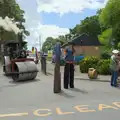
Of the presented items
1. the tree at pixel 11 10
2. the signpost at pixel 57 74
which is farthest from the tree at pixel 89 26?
the signpost at pixel 57 74

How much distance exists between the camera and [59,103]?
12.2 meters

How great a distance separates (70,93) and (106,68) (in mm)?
9601

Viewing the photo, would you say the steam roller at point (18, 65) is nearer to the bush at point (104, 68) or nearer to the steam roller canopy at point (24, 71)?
the steam roller canopy at point (24, 71)

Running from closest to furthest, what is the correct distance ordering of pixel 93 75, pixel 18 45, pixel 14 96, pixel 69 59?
pixel 14 96
pixel 69 59
pixel 93 75
pixel 18 45

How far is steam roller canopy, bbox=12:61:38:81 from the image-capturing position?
19.3 metres

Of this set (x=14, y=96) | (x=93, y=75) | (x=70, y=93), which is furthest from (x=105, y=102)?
(x=93, y=75)

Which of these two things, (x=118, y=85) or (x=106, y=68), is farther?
(x=106, y=68)

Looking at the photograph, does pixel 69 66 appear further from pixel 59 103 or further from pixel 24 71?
pixel 24 71

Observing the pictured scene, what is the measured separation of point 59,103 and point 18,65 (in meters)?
7.70

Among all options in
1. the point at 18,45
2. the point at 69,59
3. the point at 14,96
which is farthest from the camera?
the point at 18,45

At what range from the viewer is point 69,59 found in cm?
1592

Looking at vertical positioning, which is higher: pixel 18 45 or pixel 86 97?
pixel 18 45

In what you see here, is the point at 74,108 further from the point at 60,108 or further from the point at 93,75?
the point at 93,75

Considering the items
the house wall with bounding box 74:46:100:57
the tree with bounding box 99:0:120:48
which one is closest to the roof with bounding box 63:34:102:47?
the house wall with bounding box 74:46:100:57
